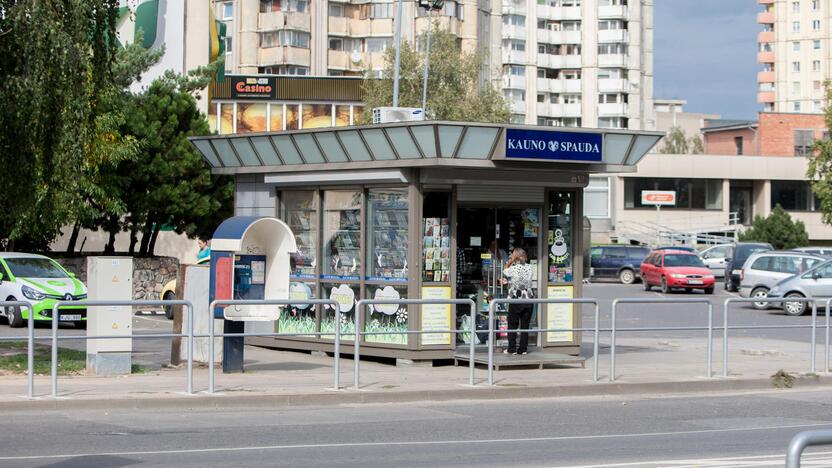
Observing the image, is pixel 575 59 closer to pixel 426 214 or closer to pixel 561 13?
pixel 561 13

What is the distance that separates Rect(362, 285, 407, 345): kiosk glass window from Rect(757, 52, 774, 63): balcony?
420ft

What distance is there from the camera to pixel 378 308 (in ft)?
60.4

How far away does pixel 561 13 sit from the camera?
101 meters

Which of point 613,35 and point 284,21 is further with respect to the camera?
point 613,35

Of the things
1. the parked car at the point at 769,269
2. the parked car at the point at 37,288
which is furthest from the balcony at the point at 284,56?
the parked car at the point at 37,288

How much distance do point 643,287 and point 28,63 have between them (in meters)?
37.0

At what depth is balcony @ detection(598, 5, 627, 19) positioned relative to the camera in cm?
9938

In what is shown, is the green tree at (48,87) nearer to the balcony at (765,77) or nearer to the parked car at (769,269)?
the parked car at (769,269)

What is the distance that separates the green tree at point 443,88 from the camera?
5744cm

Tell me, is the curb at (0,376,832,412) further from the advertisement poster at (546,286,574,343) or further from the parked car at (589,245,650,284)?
the parked car at (589,245,650,284)

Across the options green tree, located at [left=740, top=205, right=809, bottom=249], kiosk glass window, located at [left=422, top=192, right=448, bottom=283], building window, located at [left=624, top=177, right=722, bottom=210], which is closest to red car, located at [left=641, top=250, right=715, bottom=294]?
green tree, located at [left=740, top=205, right=809, bottom=249]

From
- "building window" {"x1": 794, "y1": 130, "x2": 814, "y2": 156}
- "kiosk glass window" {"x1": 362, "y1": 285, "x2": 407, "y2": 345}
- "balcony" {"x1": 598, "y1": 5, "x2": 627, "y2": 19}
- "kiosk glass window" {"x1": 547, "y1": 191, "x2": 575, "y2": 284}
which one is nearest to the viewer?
"kiosk glass window" {"x1": 362, "y1": 285, "x2": 407, "y2": 345}

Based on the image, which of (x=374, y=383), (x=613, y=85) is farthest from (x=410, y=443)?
(x=613, y=85)

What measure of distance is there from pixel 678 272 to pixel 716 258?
11601 mm
